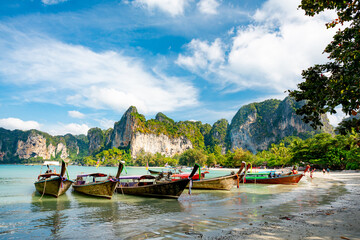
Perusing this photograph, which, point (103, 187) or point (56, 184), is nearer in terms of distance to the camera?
point (103, 187)

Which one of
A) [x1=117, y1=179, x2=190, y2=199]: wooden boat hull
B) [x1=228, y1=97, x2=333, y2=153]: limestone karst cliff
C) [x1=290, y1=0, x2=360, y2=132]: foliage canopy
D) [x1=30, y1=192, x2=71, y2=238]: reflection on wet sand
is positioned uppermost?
[x1=228, y1=97, x2=333, y2=153]: limestone karst cliff

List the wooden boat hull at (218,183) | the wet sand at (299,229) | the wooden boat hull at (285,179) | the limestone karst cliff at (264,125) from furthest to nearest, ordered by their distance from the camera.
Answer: the limestone karst cliff at (264,125) → the wooden boat hull at (285,179) → the wooden boat hull at (218,183) → the wet sand at (299,229)

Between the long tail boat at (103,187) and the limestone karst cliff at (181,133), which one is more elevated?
the limestone karst cliff at (181,133)

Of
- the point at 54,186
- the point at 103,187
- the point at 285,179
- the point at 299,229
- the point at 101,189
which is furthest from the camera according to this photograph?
the point at 285,179

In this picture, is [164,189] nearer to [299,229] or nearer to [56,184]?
[56,184]

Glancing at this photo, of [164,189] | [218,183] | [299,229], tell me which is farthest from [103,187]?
[299,229]

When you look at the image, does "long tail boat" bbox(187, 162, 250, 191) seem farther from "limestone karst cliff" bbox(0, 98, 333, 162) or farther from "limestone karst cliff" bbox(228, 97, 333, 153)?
"limestone karst cliff" bbox(0, 98, 333, 162)

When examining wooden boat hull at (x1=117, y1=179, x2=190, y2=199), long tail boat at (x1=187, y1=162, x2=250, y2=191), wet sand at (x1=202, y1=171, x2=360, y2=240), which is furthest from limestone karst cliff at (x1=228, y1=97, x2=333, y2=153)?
wet sand at (x1=202, y1=171, x2=360, y2=240)

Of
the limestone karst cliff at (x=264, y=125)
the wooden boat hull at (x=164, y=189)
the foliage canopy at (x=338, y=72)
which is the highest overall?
the limestone karst cliff at (x=264, y=125)

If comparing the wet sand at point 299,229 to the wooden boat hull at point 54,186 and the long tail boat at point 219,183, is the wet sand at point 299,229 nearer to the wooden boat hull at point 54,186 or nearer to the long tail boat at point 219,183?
the long tail boat at point 219,183

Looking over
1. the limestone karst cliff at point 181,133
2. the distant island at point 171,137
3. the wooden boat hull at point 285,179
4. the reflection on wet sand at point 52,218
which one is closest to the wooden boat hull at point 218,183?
the wooden boat hull at point 285,179

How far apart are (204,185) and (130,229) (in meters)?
14.1

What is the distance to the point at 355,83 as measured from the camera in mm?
7582

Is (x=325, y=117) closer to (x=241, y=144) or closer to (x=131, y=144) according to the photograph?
(x=241, y=144)
